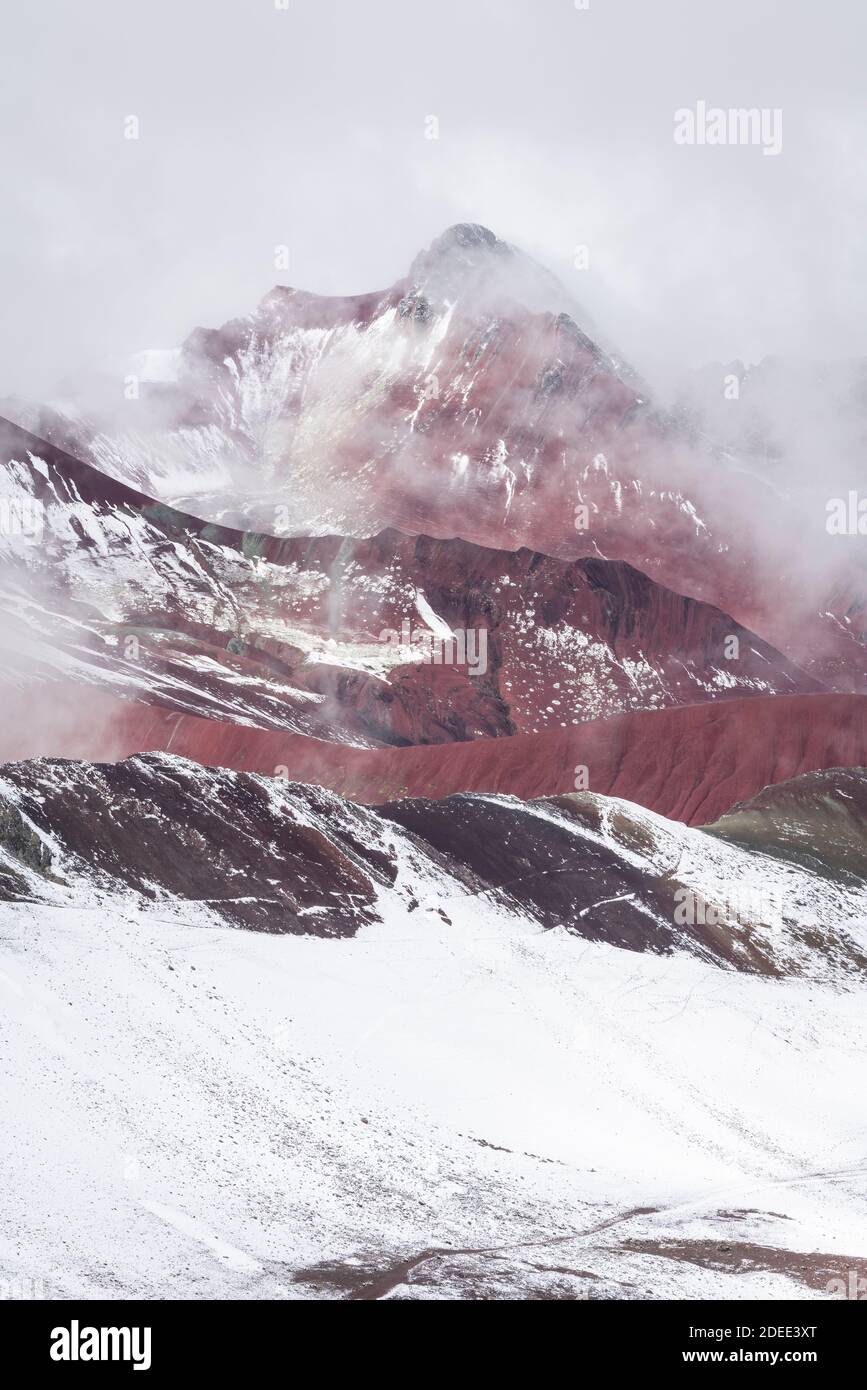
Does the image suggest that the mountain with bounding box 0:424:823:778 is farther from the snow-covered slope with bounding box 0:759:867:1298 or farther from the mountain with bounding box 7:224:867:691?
the snow-covered slope with bounding box 0:759:867:1298

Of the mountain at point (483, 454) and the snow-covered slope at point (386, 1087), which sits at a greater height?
the mountain at point (483, 454)

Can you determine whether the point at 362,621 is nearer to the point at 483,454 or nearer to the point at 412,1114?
the point at 483,454

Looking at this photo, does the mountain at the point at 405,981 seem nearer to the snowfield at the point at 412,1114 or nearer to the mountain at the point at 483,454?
the snowfield at the point at 412,1114

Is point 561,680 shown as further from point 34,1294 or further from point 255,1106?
point 34,1294

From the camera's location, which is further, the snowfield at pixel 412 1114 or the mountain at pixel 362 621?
the mountain at pixel 362 621

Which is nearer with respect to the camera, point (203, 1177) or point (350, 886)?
point (203, 1177)

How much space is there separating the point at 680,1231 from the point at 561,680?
93.7 meters

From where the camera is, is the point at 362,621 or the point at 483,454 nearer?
the point at 362,621

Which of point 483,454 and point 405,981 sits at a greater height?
point 483,454

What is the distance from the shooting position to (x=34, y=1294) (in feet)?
58.0

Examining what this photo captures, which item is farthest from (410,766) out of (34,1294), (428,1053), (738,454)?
(738,454)

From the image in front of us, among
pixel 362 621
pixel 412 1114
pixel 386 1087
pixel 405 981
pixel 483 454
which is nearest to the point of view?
pixel 412 1114

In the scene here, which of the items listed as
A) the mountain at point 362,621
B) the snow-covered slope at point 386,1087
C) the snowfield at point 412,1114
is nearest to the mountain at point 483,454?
the mountain at point 362,621

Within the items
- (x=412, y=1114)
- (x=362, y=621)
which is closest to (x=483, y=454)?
(x=362, y=621)
